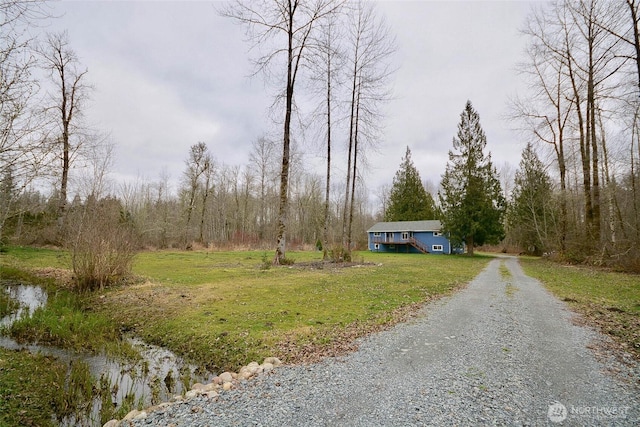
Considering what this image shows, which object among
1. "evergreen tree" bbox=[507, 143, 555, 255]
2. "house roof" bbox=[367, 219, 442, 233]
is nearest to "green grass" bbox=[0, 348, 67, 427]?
"evergreen tree" bbox=[507, 143, 555, 255]

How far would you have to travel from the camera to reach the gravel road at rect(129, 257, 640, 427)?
9.00 feet

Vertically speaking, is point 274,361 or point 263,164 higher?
point 263,164

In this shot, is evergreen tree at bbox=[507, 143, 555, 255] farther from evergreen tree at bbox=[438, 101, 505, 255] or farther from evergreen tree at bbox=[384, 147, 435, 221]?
evergreen tree at bbox=[384, 147, 435, 221]

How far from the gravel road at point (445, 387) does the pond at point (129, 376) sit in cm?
108

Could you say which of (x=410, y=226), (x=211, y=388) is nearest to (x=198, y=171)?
(x=410, y=226)

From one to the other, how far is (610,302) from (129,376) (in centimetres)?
1091

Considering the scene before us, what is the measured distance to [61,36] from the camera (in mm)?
20031

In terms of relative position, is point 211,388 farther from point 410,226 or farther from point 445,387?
point 410,226

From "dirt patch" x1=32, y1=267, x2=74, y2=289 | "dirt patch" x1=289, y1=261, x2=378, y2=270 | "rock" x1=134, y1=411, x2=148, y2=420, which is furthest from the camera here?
"dirt patch" x1=289, y1=261, x2=378, y2=270

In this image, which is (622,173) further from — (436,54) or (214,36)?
(214,36)

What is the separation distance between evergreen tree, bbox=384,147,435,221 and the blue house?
4681 millimetres

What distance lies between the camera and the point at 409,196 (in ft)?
143

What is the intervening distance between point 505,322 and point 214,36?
541 inches

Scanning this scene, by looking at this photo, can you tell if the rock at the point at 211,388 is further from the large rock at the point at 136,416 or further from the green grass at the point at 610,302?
the green grass at the point at 610,302
